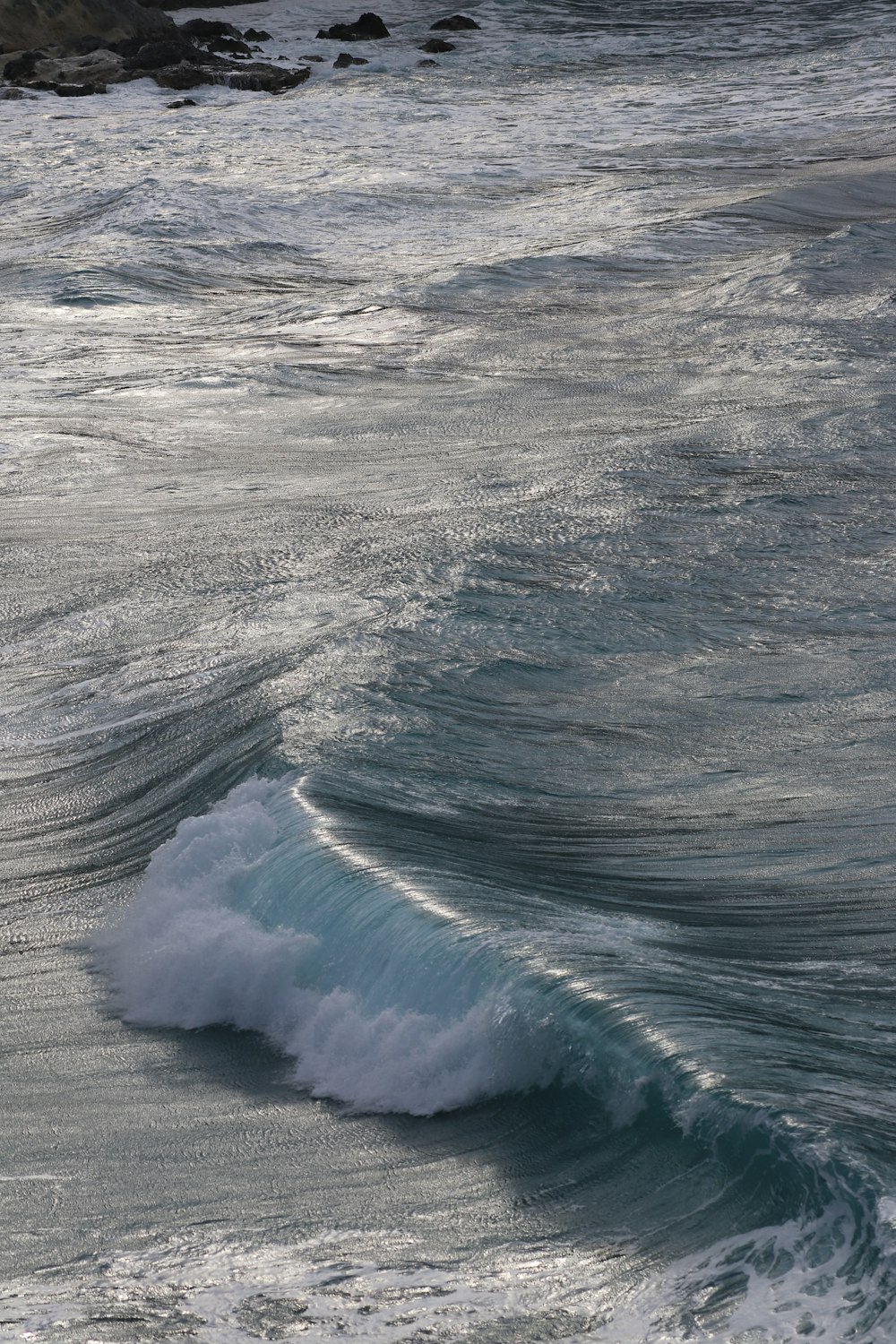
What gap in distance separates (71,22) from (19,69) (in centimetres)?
220

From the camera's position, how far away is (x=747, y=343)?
902 cm

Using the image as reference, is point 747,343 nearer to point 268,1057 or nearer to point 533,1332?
point 268,1057

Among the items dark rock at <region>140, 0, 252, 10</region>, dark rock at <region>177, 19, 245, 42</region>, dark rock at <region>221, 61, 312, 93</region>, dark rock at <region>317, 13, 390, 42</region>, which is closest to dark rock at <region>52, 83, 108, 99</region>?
dark rock at <region>221, 61, 312, 93</region>

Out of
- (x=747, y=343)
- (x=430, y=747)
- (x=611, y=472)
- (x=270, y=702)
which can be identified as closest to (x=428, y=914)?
(x=430, y=747)

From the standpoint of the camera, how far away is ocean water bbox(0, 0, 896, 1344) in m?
2.46

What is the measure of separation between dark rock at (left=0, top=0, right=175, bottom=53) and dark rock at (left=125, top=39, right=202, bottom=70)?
1345 mm

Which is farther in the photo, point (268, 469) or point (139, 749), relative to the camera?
point (268, 469)

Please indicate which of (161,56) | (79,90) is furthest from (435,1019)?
(161,56)

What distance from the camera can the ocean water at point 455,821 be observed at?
2455mm

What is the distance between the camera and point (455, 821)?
384 centimetres

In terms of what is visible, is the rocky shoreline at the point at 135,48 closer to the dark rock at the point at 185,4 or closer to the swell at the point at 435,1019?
the dark rock at the point at 185,4

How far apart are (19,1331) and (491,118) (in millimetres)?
16224

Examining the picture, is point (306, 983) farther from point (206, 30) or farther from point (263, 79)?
point (206, 30)

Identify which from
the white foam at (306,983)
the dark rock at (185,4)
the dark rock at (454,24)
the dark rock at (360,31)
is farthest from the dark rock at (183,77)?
the white foam at (306,983)
